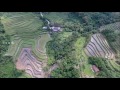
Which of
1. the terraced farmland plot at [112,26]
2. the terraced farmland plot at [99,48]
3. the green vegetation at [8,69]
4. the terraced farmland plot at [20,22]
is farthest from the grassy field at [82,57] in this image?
the green vegetation at [8,69]

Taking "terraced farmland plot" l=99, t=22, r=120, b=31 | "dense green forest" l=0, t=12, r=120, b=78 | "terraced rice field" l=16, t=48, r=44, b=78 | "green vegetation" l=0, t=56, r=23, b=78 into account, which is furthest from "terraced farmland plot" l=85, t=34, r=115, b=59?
"green vegetation" l=0, t=56, r=23, b=78

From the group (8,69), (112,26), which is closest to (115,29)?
(112,26)

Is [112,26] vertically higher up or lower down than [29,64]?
higher up

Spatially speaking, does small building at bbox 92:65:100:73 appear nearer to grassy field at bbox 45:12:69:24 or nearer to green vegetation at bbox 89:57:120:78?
green vegetation at bbox 89:57:120:78

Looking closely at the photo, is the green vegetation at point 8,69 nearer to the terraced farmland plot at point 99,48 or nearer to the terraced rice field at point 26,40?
the terraced rice field at point 26,40

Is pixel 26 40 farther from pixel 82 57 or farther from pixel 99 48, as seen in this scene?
pixel 99 48
